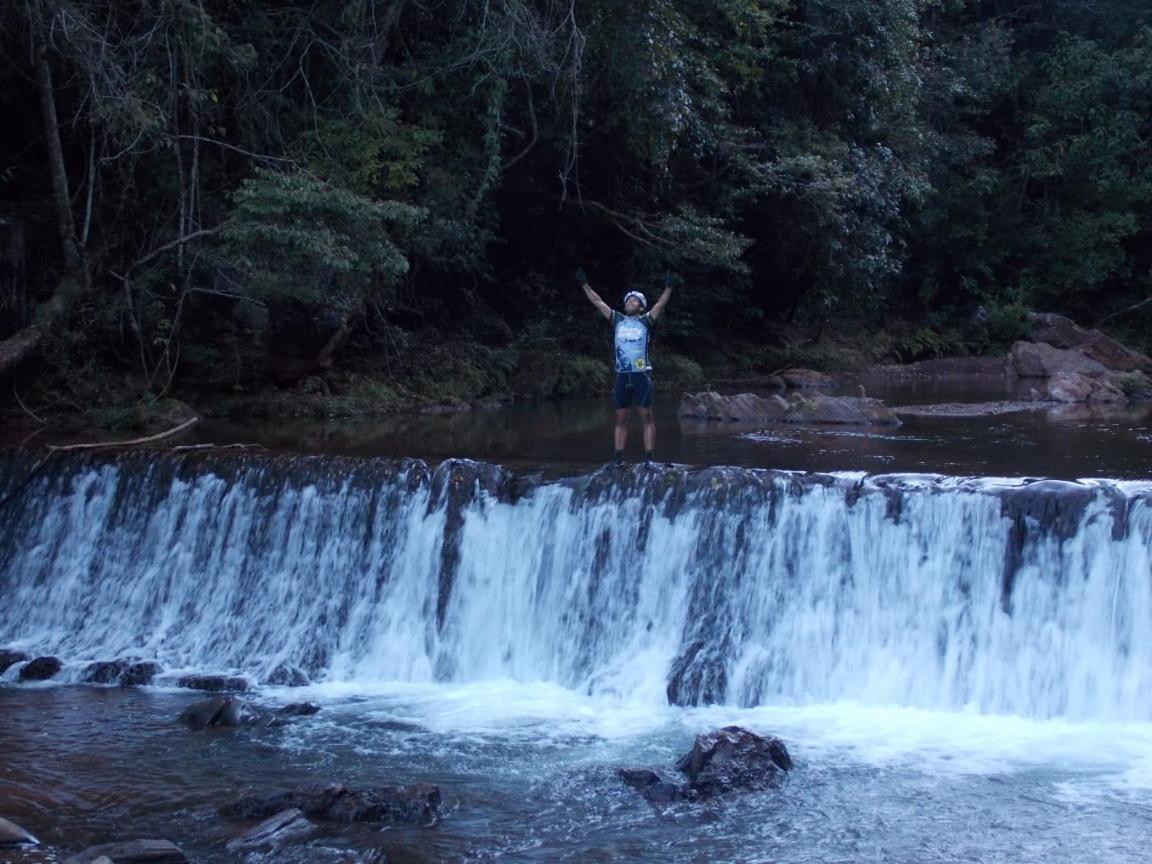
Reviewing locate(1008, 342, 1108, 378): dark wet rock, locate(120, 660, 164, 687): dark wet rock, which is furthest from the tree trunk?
locate(1008, 342, 1108, 378): dark wet rock

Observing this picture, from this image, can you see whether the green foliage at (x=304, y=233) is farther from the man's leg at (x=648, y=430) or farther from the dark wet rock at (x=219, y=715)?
the dark wet rock at (x=219, y=715)

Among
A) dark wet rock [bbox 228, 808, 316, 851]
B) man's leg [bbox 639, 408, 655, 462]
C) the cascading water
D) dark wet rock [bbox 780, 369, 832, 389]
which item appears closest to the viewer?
dark wet rock [bbox 228, 808, 316, 851]

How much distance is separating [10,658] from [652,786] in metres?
5.98

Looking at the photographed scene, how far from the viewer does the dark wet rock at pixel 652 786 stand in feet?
25.8

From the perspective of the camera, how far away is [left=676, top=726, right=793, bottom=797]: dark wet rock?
314 inches

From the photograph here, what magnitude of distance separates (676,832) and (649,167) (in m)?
15.4

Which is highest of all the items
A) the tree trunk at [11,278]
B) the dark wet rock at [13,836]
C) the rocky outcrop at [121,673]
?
the tree trunk at [11,278]

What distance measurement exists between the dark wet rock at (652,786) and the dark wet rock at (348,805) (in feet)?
3.92

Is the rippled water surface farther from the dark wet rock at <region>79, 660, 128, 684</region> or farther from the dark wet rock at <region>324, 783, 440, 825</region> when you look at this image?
the dark wet rock at <region>79, 660, 128, 684</region>

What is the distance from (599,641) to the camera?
1097 centimetres

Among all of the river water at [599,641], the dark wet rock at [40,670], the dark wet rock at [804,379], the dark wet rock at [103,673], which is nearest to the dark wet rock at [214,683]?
the river water at [599,641]

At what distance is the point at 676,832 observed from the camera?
7.39 m

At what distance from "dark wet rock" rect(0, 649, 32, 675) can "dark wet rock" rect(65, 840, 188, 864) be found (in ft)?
15.2

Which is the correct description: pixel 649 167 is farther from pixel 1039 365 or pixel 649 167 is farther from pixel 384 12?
pixel 1039 365
